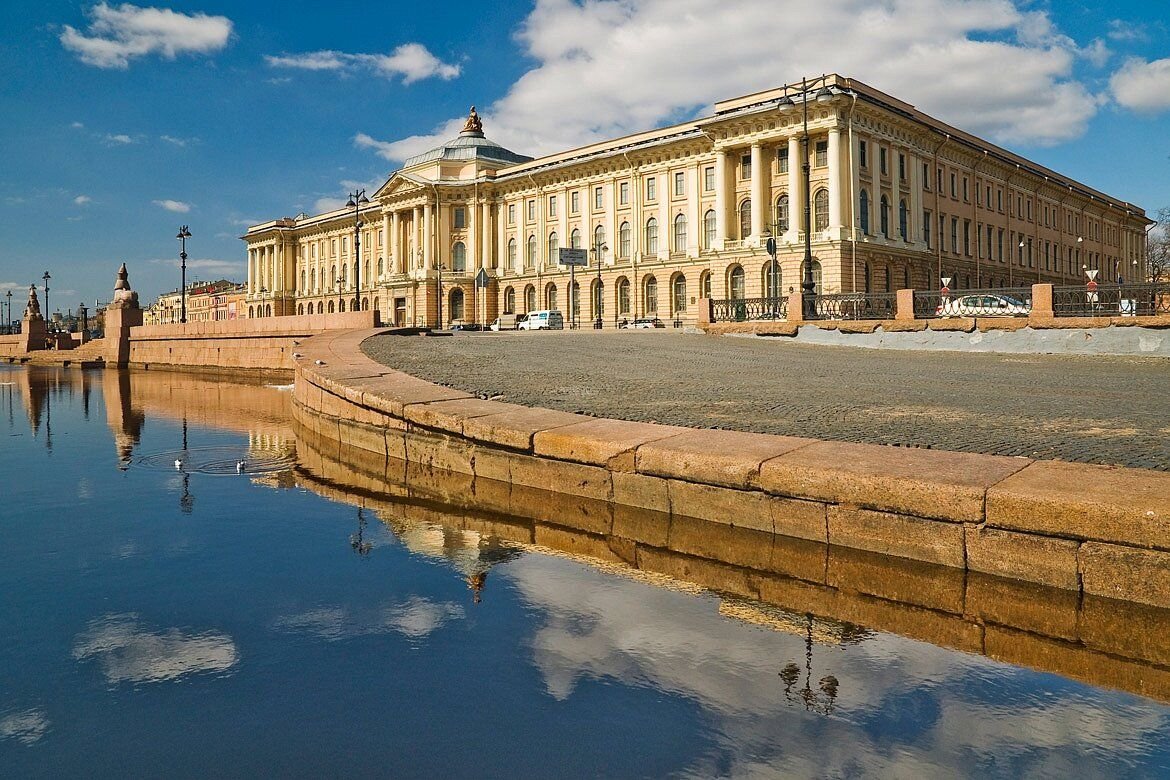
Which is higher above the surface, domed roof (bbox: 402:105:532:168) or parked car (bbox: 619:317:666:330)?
domed roof (bbox: 402:105:532:168)

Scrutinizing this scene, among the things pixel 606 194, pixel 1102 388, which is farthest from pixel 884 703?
pixel 606 194

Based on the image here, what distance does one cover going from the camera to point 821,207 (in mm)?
47250

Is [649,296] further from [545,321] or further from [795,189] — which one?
[795,189]

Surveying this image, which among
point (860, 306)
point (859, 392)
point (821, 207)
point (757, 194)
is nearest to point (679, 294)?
point (757, 194)

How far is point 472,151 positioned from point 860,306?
55.8 m

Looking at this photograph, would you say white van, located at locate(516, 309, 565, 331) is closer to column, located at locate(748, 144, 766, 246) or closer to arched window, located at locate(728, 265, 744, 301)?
arched window, located at locate(728, 265, 744, 301)

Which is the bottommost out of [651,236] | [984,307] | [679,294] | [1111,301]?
[1111,301]

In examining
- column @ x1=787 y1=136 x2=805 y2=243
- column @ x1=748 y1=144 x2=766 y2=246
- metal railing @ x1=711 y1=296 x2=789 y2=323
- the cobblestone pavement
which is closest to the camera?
the cobblestone pavement

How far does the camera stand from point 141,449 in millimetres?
9664

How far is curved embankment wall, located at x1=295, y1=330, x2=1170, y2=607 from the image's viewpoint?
142 inches

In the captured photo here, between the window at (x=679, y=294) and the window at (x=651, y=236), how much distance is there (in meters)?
3.26

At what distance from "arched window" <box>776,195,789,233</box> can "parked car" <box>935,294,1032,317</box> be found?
24.1m

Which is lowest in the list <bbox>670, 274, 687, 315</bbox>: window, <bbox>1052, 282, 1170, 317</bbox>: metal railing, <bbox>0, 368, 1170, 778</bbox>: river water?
<bbox>0, 368, 1170, 778</bbox>: river water

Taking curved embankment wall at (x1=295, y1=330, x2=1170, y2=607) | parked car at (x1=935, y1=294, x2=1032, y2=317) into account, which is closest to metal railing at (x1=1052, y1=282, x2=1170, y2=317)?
parked car at (x1=935, y1=294, x2=1032, y2=317)
